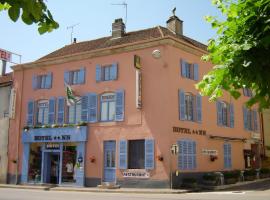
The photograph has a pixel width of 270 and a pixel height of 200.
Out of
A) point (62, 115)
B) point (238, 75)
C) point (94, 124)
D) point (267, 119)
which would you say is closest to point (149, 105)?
point (94, 124)

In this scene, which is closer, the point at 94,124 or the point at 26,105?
the point at 94,124

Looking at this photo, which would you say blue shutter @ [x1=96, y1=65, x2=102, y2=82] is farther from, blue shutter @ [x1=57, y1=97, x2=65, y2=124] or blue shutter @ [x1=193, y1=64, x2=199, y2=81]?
blue shutter @ [x1=193, y1=64, x2=199, y2=81]

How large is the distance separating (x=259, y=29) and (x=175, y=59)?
19.9 m

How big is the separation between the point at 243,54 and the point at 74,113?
23.2 meters

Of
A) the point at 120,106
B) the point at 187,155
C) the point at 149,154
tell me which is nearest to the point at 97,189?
the point at 149,154

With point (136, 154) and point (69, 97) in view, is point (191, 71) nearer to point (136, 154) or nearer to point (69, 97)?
point (136, 154)

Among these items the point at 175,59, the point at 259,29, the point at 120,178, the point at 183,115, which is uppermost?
the point at 175,59

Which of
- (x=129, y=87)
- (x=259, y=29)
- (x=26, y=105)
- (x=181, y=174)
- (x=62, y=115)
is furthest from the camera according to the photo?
(x=26, y=105)

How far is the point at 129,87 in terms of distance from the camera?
24781 mm

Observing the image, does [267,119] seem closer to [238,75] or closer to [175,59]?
[175,59]

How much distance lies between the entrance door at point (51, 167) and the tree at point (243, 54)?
77.5 ft

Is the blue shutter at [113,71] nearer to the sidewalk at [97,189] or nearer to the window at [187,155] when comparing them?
the window at [187,155]

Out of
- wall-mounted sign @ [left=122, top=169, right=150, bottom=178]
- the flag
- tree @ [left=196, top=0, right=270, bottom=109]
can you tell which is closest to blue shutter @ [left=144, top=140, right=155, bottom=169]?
wall-mounted sign @ [left=122, top=169, right=150, bottom=178]

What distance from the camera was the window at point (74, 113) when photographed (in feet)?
87.8
